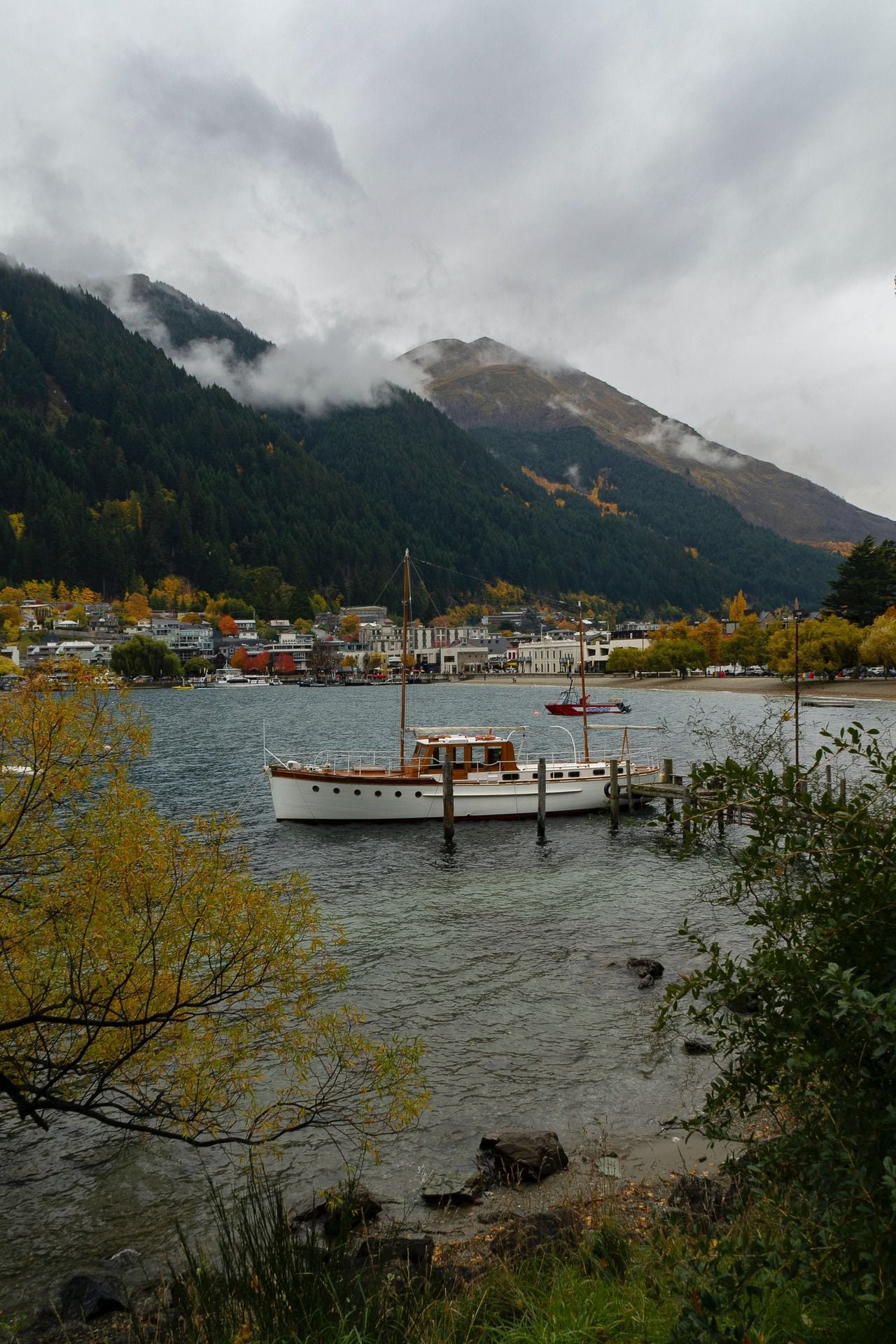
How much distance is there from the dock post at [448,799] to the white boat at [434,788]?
156 millimetres

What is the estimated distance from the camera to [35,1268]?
9.87 m

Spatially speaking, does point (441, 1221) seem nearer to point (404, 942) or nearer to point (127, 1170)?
point (127, 1170)

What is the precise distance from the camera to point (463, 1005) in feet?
56.6

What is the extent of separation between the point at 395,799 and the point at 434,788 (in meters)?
1.78

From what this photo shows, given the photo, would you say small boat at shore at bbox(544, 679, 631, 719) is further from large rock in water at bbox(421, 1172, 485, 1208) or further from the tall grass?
the tall grass

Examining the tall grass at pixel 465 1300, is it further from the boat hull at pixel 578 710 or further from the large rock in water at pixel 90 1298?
the boat hull at pixel 578 710

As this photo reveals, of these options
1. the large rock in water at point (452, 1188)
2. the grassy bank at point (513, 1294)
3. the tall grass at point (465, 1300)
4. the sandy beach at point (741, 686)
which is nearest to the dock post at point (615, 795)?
the large rock in water at point (452, 1188)

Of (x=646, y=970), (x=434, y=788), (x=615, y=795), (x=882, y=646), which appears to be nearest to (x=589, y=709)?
(x=882, y=646)

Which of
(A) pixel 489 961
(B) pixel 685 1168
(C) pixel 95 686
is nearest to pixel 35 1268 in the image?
(C) pixel 95 686

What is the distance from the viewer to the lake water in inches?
443

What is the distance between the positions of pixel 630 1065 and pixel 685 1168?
3.68 m

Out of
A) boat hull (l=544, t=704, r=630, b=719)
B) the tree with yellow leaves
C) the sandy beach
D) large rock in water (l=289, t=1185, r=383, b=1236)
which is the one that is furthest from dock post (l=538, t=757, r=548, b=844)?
the tree with yellow leaves

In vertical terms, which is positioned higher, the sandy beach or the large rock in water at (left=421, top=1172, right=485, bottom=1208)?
the sandy beach

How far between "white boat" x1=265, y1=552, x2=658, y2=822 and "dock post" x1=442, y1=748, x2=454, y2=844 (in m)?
0.16
